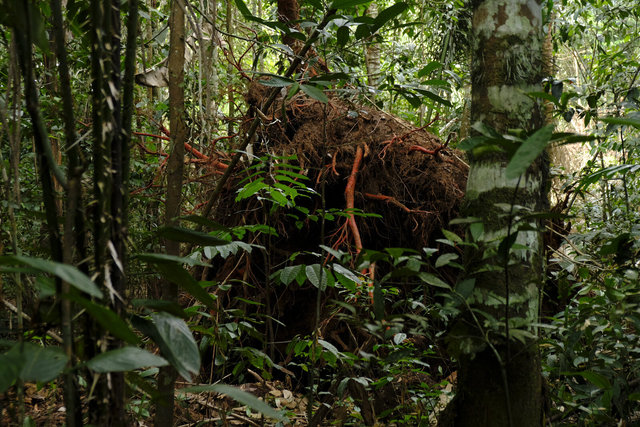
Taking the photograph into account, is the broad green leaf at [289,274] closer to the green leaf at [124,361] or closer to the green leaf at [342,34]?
the green leaf at [342,34]

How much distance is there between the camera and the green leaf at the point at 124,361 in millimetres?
652

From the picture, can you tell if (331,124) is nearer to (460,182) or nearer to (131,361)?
Result: (460,182)

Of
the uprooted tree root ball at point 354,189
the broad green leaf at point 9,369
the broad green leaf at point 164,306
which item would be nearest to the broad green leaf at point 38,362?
the broad green leaf at point 9,369

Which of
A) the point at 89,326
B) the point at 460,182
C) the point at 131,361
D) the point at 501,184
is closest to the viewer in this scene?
the point at 131,361

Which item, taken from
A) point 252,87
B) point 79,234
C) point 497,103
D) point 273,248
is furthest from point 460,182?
point 79,234

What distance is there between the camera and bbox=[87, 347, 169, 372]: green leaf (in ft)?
2.14

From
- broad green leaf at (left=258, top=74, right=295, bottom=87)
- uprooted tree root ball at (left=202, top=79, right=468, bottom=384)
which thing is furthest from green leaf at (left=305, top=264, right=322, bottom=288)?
uprooted tree root ball at (left=202, top=79, right=468, bottom=384)

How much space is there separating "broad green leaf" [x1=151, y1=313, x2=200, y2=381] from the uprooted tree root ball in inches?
112

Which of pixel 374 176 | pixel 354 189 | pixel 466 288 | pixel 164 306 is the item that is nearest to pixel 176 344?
pixel 164 306

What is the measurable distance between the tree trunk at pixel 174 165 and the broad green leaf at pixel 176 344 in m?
0.42

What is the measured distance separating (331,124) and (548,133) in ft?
10.3

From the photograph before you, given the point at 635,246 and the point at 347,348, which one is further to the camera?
the point at 347,348

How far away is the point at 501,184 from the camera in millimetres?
1738

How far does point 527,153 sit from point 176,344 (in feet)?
2.15
